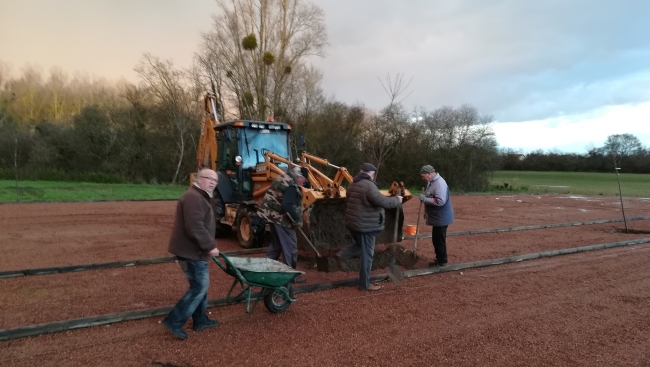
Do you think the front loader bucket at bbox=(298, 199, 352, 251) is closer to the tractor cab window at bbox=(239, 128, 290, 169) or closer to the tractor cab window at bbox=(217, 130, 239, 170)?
the tractor cab window at bbox=(239, 128, 290, 169)

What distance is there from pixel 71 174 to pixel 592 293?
30216 mm

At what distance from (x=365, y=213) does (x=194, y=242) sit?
98.7 inches

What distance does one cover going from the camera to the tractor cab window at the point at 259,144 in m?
9.93

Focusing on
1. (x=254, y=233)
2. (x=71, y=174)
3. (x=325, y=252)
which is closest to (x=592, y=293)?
(x=325, y=252)

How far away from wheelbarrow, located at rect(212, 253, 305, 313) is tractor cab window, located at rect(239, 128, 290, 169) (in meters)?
4.78

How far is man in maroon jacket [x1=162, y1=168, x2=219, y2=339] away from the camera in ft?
14.4

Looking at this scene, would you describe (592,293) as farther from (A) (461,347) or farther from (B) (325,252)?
(B) (325,252)

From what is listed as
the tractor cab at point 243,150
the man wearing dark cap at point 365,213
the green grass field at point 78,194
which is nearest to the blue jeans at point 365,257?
the man wearing dark cap at point 365,213

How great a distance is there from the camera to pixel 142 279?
673 cm

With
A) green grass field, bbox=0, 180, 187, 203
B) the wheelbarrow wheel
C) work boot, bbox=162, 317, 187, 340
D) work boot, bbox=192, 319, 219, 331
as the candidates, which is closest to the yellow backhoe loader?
the wheelbarrow wheel

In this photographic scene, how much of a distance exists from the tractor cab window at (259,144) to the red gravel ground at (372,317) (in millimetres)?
2586

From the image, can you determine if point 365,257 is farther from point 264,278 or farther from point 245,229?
point 245,229

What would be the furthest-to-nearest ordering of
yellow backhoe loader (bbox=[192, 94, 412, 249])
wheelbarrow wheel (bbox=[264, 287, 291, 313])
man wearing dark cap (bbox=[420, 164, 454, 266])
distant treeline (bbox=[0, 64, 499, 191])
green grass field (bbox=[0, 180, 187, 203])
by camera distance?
distant treeline (bbox=[0, 64, 499, 191]) → green grass field (bbox=[0, 180, 187, 203]) → yellow backhoe loader (bbox=[192, 94, 412, 249]) → man wearing dark cap (bbox=[420, 164, 454, 266]) → wheelbarrow wheel (bbox=[264, 287, 291, 313])

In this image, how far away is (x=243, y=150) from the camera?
32.6 feet
